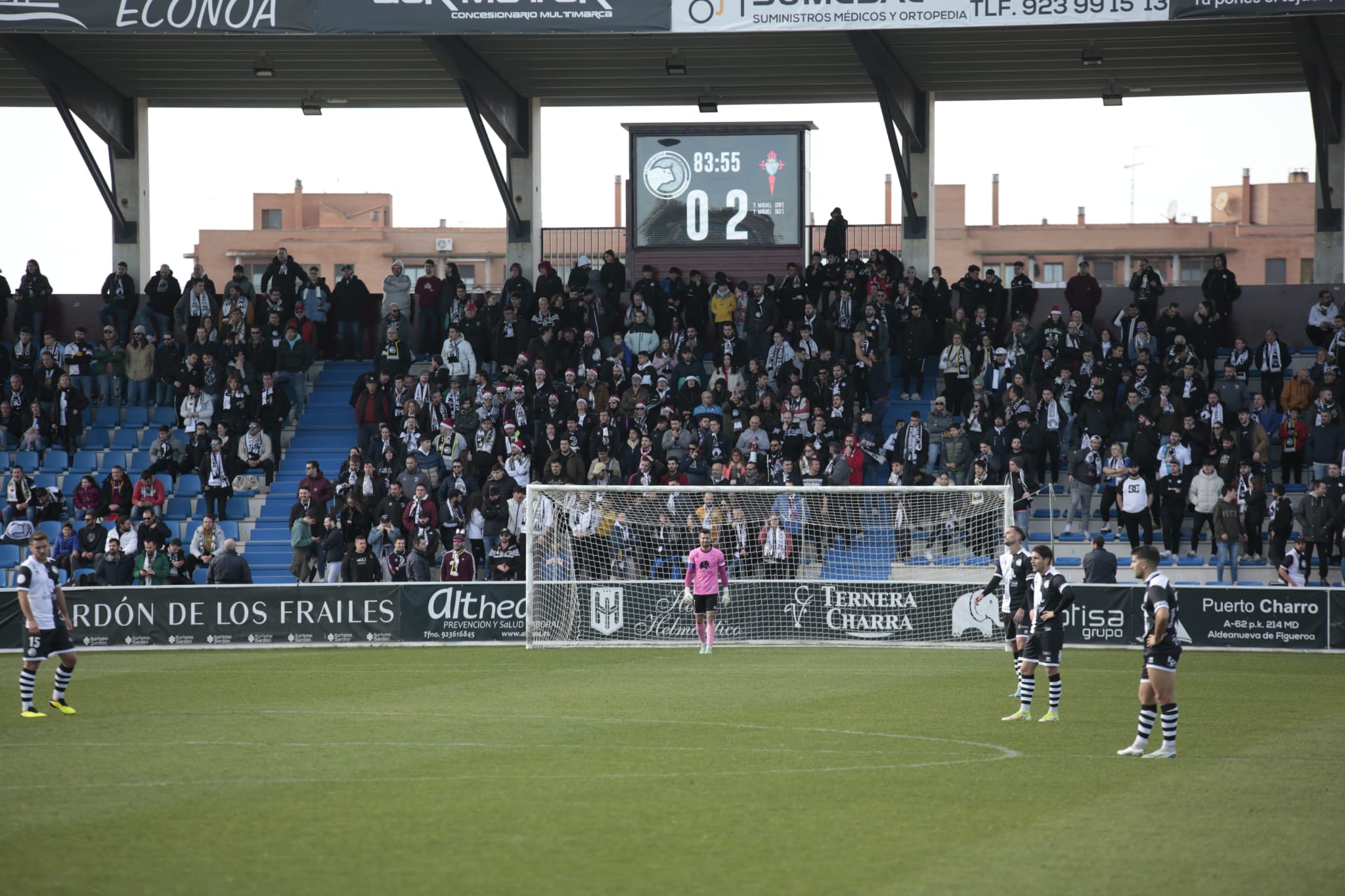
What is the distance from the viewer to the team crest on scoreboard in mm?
24016

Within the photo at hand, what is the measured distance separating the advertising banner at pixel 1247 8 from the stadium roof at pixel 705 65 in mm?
1529

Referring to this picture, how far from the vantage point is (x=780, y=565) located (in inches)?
947

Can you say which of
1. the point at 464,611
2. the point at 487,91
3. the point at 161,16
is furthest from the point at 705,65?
the point at 464,611

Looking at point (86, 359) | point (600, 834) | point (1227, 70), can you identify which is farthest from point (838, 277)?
point (600, 834)

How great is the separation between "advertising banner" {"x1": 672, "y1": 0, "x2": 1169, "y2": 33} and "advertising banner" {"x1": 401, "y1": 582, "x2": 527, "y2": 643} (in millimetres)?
10700

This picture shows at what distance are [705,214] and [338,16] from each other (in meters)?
8.76

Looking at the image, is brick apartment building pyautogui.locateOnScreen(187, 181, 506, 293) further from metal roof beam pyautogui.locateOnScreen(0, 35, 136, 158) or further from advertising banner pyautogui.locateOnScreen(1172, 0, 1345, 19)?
advertising banner pyautogui.locateOnScreen(1172, 0, 1345, 19)

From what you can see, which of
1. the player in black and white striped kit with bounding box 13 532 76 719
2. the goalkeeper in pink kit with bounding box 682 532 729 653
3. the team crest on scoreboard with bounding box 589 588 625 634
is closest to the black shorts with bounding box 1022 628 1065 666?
the goalkeeper in pink kit with bounding box 682 532 729 653

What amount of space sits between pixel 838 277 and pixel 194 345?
13.1 meters

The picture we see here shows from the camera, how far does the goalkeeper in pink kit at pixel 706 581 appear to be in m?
21.4

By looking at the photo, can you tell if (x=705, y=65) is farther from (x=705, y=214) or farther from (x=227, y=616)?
(x=227, y=616)

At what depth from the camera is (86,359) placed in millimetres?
31219

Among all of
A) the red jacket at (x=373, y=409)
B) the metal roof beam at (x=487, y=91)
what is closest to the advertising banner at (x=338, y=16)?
the metal roof beam at (x=487, y=91)

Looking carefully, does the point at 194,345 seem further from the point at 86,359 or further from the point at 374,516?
the point at 374,516
